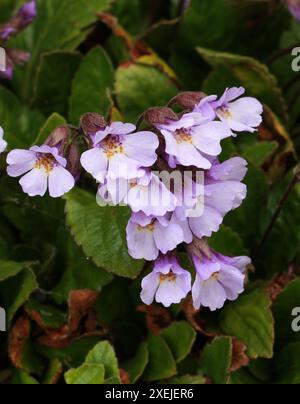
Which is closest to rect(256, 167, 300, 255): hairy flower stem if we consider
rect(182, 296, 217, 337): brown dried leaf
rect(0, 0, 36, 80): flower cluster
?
rect(182, 296, 217, 337): brown dried leaf

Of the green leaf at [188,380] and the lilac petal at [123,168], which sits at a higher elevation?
the lilac petal at [123,168]

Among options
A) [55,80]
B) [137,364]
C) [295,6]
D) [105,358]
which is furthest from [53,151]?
[295,6]

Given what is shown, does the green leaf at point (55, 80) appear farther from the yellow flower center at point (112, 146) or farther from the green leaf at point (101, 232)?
the yellow flower center at point (112, 146)

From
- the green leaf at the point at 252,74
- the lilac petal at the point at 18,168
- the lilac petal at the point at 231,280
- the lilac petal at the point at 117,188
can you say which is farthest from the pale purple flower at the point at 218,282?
the green leaf at the point at 252,74

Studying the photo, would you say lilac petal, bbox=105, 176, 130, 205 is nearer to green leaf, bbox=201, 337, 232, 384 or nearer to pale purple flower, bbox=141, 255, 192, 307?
pale purple flower, bbox=141, 255, 192, 307

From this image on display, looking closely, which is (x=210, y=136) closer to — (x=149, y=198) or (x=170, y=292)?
(x=149, y=198)

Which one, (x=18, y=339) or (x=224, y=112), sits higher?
(x=224, y=112)
